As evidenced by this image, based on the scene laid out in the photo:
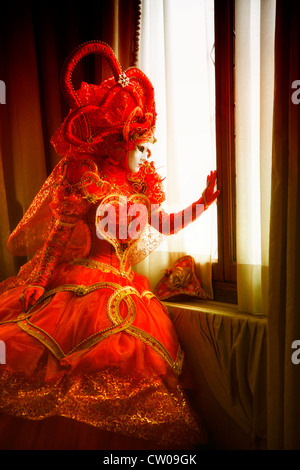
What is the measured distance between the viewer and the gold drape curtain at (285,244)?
1159mm

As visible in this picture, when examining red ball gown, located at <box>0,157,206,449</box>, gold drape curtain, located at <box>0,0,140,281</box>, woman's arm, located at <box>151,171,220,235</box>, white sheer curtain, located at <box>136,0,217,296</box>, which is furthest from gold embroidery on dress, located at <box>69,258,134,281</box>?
gold drape curtain, located at <box>0,0,140,281</box>

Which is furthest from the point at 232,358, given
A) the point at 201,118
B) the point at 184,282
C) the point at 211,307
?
the point at 201,118

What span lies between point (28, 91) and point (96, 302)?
1398 mm

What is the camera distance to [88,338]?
134 cm

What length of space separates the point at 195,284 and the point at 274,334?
0.60m

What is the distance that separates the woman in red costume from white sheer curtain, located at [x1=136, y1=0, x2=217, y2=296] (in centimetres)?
17

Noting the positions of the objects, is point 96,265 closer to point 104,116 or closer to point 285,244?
point 104,116

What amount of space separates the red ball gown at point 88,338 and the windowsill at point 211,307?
130mm

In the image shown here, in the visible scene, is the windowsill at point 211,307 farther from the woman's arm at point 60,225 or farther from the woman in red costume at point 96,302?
the woman's arm at point 60,225

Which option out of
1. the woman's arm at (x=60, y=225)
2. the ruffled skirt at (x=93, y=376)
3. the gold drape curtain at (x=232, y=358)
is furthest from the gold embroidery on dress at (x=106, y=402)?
the woman's arm at (x=60, y=225)

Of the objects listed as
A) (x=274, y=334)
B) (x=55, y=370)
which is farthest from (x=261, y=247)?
(x=55, y=370)

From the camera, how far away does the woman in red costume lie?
1.24m

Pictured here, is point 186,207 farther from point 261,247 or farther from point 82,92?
point 82,92
